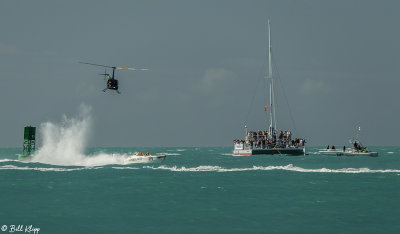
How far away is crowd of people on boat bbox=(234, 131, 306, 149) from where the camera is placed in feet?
466

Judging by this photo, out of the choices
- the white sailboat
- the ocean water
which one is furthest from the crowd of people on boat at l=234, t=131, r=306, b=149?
the ocean water

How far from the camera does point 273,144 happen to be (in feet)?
467

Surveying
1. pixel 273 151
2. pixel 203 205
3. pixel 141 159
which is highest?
pixel 273 151

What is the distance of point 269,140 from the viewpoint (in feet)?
469

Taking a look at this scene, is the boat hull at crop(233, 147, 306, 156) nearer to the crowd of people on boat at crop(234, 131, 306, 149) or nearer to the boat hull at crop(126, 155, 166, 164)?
the crowd of people on boat at crop(234, 131, 306, 149)

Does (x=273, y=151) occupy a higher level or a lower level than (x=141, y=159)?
higher

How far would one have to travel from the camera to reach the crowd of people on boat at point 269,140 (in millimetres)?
142000

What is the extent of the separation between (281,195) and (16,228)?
23800mm

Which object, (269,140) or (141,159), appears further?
(269,140)

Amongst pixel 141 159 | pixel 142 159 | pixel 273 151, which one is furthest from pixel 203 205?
pixel 273 151

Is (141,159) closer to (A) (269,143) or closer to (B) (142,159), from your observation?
(B) (142,159)

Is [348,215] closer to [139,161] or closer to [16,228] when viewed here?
[16,228]

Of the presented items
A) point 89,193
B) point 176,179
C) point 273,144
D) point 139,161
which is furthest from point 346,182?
point 273,144

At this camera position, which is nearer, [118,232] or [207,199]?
[118,232]
